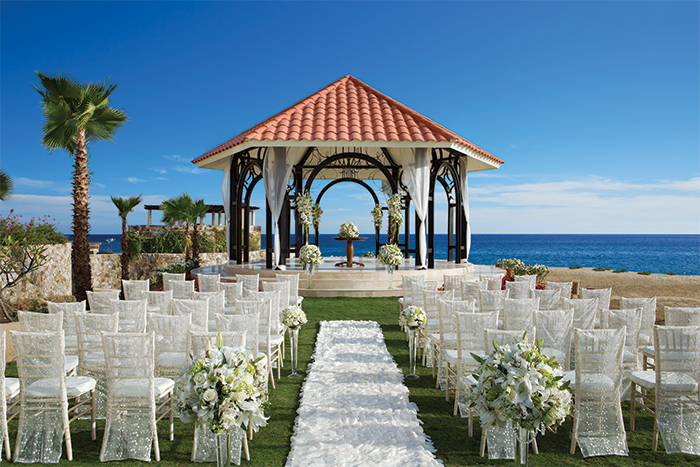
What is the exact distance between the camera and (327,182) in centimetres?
1705

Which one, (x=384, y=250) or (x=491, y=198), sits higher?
(x=491, y=198)

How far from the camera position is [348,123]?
11.5m

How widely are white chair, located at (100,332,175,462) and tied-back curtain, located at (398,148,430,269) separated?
8916 mm

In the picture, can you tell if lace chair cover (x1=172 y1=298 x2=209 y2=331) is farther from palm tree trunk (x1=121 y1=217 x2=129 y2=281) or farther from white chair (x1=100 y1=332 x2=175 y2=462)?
palm tree trunk (x1=121 y1=217 x2=129 y2=281)

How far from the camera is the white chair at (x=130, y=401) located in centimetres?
320

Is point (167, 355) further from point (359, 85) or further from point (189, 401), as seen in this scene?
point (359, 85)

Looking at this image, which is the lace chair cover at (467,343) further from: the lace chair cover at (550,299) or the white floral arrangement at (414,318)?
the lace chair cover at (550,299)

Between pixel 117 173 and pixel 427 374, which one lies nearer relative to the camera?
pixel 427 374

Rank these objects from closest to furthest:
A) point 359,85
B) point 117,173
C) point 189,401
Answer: point 189,401 < point 359,85 < point 117,173

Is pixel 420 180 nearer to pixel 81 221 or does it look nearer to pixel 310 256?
pixel 310 256

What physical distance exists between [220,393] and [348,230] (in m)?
9.94

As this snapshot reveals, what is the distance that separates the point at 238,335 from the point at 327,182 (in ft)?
45.8

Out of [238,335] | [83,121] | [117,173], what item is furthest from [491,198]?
[238,335]

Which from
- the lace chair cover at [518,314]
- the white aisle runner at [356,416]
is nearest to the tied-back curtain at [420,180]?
the white aisle runner at [356,416]
